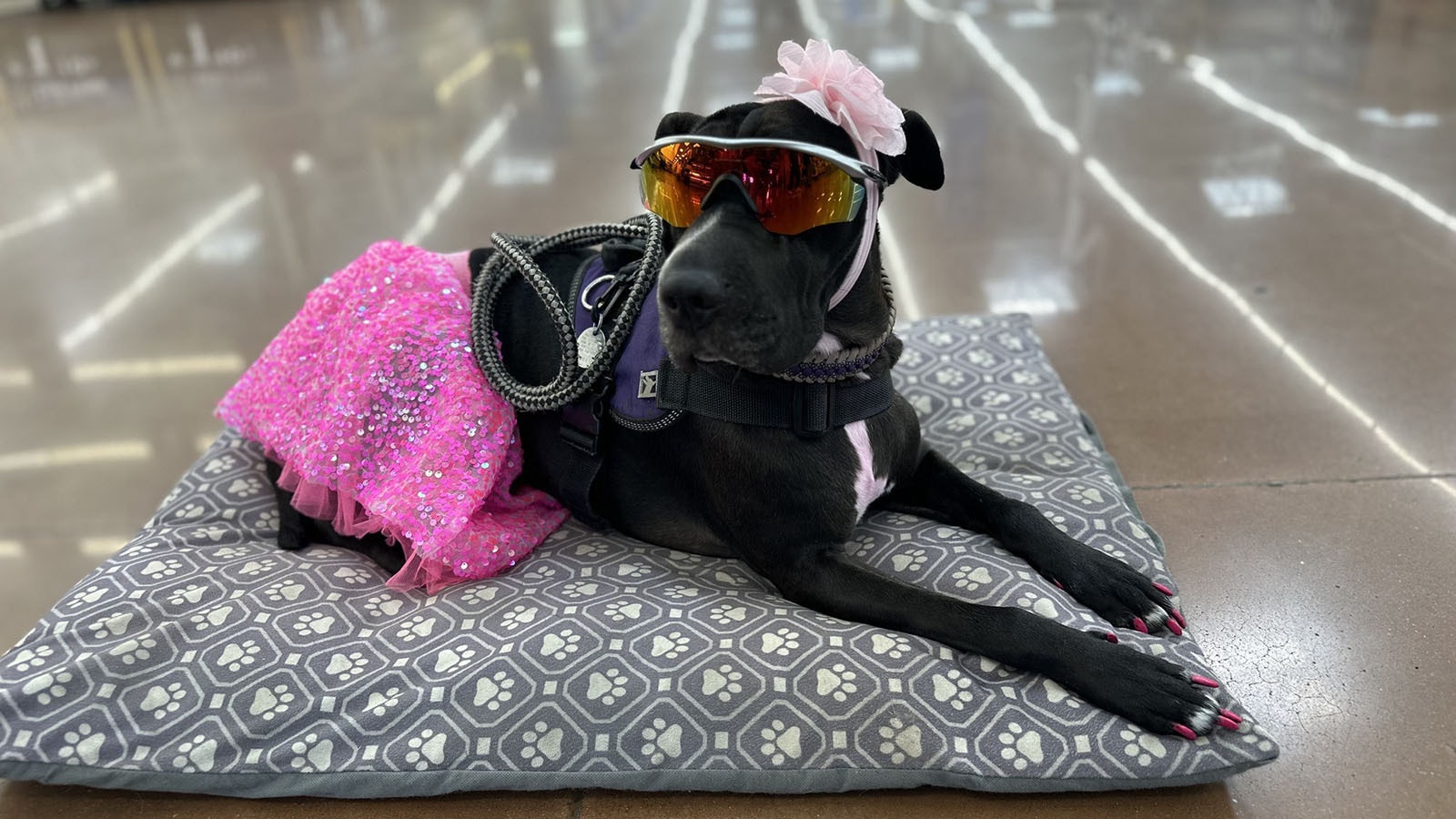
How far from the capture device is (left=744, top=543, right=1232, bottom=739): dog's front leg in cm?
157

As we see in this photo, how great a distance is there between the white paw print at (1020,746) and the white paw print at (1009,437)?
3.08 ft

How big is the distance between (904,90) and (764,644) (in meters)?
4.98

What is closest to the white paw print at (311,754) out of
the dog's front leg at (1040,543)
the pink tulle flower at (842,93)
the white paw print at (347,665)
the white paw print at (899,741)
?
the white paw print at (347,665)

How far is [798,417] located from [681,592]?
0.40 metres

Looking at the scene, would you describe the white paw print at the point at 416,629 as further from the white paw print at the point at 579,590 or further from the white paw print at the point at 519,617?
the white paw print at the point at 579,590

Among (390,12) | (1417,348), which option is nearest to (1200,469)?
(1417,348)

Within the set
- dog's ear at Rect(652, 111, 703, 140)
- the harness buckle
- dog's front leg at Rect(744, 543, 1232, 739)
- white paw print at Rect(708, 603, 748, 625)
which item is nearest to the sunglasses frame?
dog's ear at Rect(652, 111, 703, 140)

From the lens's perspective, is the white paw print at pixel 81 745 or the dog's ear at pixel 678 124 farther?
the dog's ear at pixel 678 124

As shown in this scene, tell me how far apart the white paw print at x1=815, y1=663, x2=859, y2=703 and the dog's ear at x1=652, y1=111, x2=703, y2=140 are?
914mm

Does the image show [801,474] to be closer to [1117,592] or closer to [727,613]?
[727,613]

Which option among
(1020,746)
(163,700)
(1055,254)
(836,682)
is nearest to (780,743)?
(836,682)

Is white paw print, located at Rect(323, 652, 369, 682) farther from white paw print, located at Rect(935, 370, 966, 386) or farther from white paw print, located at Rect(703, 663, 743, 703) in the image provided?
white paw print, located at Rect(935, 370, 966, 386)

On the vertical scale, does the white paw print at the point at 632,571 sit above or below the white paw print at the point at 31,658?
below

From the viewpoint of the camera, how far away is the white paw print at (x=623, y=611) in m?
1.81
